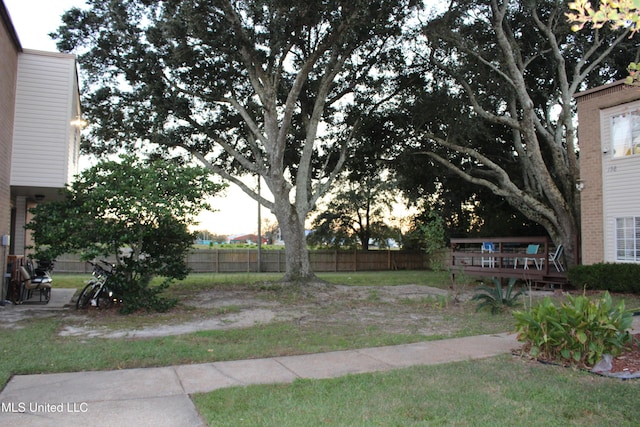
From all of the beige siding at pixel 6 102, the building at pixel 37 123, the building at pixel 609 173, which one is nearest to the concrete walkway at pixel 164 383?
the beige siding at pixel 6 102

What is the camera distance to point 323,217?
35.4 meters

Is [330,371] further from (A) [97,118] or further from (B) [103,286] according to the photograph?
(A) [97,118]

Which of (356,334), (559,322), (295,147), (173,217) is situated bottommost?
(356,334)

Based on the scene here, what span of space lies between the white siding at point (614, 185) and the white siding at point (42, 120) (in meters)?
15.4

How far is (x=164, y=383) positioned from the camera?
5230 mm

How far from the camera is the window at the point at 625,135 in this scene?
46.8 feet

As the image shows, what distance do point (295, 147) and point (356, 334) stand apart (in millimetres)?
13217

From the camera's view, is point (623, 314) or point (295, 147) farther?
point (295, 147)

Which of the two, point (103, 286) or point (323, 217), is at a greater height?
point (323, 217)

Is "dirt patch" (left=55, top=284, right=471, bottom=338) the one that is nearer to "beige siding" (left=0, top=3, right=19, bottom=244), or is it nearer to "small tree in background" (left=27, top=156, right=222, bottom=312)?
"small tree in background" (left=27, top=156, right=222, bottom=312)

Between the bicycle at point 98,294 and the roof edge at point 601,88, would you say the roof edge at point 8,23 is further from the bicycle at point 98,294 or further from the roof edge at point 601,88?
the roof edge at point 601,88

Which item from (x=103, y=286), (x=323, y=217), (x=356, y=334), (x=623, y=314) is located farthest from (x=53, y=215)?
(x=323, y=217)

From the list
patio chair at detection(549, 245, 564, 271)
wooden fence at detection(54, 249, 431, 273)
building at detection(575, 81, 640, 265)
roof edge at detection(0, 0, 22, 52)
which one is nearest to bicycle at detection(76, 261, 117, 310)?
roof edge at detection(0, 0, 22, 52)
